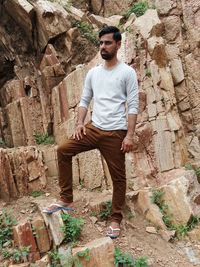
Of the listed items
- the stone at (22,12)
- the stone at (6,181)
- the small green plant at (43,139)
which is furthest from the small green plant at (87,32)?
the stone at (6,181)

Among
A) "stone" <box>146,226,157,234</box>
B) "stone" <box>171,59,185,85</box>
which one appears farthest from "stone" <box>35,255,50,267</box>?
"stone" <box>171,59,185,85</box>

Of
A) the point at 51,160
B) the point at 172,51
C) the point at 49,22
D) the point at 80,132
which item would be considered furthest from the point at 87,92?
the point at 49,22

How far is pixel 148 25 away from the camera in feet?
27.6

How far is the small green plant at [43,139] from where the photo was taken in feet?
28.3

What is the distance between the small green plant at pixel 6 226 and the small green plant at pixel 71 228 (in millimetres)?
944

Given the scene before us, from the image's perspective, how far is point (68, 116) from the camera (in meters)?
8.30

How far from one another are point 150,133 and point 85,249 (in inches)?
129

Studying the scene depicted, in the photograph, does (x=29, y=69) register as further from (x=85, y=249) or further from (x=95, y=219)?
(x=85, y=249)

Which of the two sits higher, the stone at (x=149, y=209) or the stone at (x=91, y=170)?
the stone at (x=91, y=170)

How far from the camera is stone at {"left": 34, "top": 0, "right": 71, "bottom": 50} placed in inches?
361

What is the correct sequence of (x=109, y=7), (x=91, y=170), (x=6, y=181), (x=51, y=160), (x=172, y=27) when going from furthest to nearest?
(x=109, y=7), (x=172, y=27), (x=51, y=160), (x=91, y=170), (x=6, y=181)

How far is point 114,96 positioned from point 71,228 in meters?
→ 2.04

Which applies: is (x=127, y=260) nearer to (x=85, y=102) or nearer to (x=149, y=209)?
(x=149, y=209)

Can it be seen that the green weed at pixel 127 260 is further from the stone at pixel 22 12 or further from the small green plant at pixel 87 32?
the stone at pixel 22 12
